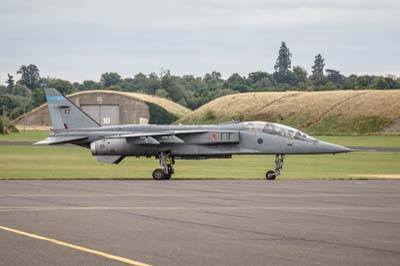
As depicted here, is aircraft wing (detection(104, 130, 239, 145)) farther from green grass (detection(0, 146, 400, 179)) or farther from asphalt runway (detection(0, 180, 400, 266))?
asphalt runway (detection(0, 180, 400, 266))

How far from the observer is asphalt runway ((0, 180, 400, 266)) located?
13578 mm

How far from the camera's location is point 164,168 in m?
36.5

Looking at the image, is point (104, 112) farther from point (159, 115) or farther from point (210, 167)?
point (210, 167)

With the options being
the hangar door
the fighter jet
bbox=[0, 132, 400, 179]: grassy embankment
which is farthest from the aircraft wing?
the hangar door

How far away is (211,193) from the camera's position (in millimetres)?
27109

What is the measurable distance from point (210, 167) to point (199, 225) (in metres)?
29.0

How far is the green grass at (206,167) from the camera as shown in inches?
1524

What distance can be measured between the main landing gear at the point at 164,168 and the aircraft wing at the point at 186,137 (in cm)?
60

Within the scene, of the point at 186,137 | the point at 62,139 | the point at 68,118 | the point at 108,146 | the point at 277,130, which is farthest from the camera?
the point at 68,118

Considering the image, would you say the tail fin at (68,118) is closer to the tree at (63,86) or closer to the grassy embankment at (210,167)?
the grassy embankment at (210,167)

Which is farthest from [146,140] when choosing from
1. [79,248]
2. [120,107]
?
[120,107]

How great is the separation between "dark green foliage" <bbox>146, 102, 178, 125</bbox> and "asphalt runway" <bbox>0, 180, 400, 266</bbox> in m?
107

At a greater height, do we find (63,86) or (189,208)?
(63,86)

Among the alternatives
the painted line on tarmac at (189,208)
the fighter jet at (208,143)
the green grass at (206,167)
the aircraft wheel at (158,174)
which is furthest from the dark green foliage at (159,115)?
the painted line on tarmac at (189,208)
